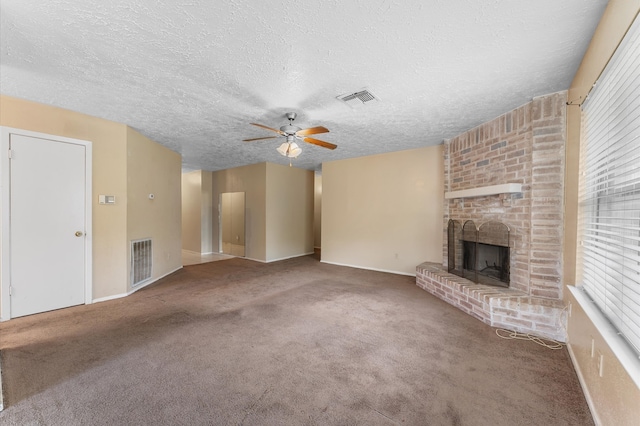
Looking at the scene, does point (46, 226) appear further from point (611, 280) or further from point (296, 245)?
point (611, 280)

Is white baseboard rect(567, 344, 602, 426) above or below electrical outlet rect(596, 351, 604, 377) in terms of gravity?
below

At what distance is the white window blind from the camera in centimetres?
132

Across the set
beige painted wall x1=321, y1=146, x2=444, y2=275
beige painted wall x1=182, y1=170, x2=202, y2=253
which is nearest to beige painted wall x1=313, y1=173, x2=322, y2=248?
beige painted wall x1=321, y1=146, x2=444, y2=275

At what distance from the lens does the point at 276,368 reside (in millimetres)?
2055

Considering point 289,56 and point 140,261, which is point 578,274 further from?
point 140,261

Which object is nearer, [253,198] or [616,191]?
[616,191]

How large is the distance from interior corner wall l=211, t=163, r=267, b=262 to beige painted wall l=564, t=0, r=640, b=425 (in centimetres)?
558

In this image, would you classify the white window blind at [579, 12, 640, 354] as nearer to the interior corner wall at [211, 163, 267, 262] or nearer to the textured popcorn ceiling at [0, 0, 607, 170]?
the textured popcorn ceiling at [0, 0, 607, 170]

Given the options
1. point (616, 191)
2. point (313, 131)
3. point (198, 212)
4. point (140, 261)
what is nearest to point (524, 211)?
point (616, 191)

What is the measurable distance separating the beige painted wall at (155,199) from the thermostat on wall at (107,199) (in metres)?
0.21

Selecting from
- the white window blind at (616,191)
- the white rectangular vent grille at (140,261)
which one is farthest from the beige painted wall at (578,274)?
the white rectangular vent grille at (140,261)

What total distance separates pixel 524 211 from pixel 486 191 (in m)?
0.54

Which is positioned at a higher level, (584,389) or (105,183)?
(105,183)

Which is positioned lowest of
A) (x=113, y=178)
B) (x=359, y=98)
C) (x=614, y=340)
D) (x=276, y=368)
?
(x=276, y=368)
